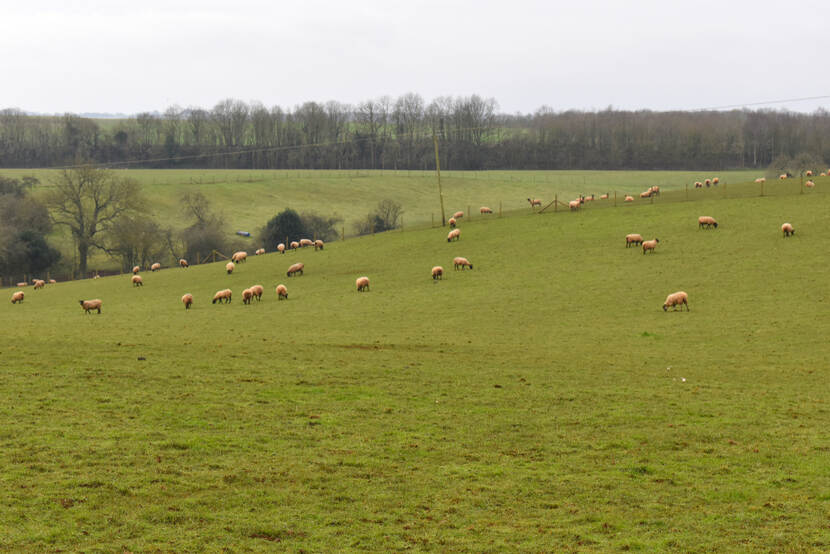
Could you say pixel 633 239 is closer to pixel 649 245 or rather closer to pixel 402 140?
pixel 649 245

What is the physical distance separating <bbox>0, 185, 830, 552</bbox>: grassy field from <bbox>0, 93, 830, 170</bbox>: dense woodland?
5165 inches

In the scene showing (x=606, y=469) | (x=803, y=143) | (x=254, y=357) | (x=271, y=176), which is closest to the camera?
(x=606, y=469)

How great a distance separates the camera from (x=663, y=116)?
19825cm

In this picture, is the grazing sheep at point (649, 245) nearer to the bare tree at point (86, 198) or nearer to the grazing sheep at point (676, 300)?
the grazing sheep at point (676, 300)

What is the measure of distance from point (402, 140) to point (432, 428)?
170 meters

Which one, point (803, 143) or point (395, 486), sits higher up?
point (803, 143)

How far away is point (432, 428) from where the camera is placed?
14.8 m

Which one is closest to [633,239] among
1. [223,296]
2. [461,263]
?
[461,263]

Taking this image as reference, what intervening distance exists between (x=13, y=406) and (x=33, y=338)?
1051cm

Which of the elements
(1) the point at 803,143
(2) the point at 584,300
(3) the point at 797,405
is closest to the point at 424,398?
(3) the point at 797,405

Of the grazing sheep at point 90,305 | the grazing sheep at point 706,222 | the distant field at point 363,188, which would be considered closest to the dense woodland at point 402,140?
the distant field at point 363,188

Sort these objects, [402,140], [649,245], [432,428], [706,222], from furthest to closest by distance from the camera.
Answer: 1. [402,140]
2. [706,222]
3. [649,245]
4. [432,428]

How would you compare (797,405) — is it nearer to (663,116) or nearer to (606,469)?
(606,469)

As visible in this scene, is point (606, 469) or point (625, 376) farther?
point (625, 376)
